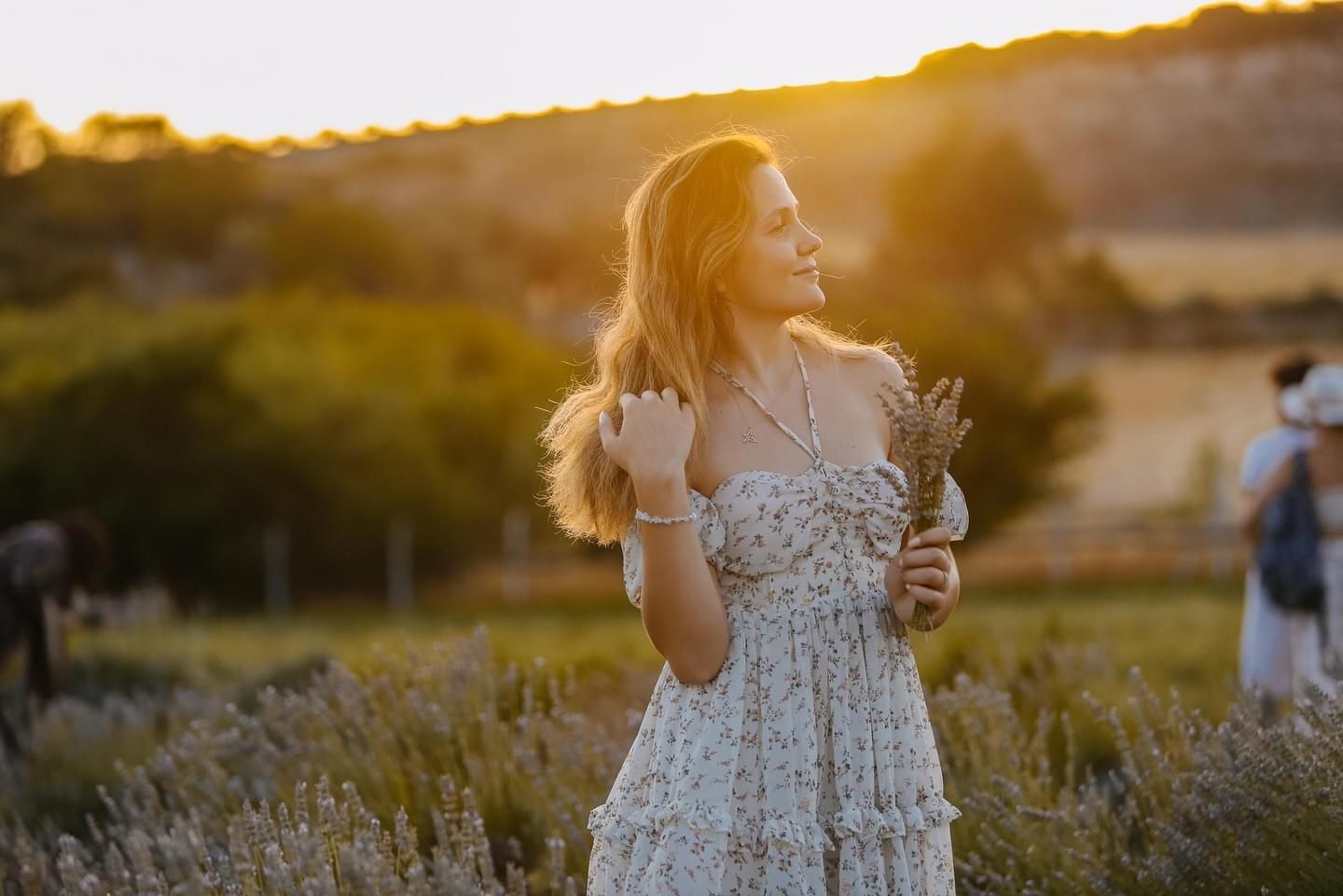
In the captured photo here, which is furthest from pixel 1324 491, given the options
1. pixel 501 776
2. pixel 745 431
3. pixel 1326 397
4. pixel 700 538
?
pixel 700 538

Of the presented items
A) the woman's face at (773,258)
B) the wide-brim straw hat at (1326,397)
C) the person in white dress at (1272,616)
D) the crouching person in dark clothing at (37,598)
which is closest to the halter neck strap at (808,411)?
the woman's face at (773,258)

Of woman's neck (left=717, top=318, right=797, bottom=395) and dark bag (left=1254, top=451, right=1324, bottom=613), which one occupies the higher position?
woman's neck (left=717, top=318, right=797, bottom=395)

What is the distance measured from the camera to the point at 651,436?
2.82 m

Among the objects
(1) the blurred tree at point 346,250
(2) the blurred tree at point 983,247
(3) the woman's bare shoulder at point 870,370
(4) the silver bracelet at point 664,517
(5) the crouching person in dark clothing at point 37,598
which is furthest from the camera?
(1) the blurred tree at point 346,250

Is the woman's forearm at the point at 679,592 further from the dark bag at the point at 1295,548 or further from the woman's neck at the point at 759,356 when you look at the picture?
the dark bag at the point at 1295,548

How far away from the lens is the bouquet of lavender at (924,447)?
282 cm

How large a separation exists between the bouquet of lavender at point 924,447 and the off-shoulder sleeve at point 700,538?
0.33 meters

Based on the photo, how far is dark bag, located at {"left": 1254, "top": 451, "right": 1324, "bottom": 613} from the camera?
6594 mm

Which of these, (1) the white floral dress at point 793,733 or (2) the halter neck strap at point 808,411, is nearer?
(1) the white floral dress at point 793,733

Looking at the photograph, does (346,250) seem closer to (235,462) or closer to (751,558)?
(235,462)

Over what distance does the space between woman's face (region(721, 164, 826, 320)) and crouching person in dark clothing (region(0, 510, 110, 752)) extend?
5488 mm

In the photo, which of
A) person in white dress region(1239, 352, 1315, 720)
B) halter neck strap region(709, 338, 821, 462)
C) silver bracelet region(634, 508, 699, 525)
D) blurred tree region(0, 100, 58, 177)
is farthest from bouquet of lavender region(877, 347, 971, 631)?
blurred tree region(0, 100, 58, 177)

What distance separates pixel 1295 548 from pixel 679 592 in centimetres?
454

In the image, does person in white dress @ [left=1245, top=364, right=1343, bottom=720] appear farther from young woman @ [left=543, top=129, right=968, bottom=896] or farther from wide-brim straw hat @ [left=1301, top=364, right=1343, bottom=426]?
young woman @ [left=543, top=129, right=968, bottom=896]
